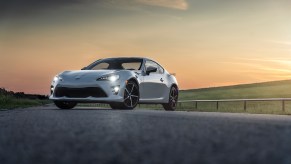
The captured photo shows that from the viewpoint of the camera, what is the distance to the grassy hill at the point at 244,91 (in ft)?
262

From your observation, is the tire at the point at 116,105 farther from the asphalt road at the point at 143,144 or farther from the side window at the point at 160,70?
the asphalt road at the point at 143,144

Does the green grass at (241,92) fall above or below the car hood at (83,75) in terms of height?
above

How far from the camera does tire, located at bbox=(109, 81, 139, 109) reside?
639 inches

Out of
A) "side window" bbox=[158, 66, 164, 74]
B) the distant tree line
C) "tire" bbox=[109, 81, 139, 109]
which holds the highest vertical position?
"side window" bbox=[158, 66, 164, 74]

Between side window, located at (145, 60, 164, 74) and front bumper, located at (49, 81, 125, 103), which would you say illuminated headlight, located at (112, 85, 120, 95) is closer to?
front bumper, located at (49, 81, 125, 103)

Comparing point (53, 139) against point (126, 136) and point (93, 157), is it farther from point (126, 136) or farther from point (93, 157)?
point (93, 157)

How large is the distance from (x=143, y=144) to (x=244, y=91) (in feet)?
270

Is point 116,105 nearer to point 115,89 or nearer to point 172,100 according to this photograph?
point 115,89

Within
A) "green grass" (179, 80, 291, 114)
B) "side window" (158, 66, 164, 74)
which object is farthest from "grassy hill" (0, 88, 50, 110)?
"green grass" (179, 80, 291, 114)

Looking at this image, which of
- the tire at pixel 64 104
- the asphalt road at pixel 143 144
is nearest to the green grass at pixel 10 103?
the tire at pixel 64 104

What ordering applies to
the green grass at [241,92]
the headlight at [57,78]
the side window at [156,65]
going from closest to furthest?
the headlight at [57,78]
the side window at [156,65]
the green grass at [241,92]

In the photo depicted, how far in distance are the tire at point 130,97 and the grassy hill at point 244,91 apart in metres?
60.9

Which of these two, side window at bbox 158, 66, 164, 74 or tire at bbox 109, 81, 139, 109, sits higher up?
side window at bbox 158, 66, 164, 74

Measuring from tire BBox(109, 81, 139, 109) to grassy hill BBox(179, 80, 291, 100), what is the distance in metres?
60.9
